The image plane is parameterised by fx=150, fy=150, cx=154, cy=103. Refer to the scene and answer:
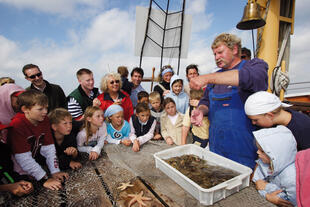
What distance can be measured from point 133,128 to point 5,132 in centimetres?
186

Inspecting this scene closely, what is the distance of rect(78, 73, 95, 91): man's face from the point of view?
3203mm

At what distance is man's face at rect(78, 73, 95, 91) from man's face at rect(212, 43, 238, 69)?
8.36ft

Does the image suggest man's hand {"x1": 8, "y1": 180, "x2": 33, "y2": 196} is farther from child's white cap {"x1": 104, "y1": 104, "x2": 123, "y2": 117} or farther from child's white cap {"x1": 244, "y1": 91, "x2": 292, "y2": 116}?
child's white cap {"x1": 244, "y1": 91, "x2": 292, "y2": 116}

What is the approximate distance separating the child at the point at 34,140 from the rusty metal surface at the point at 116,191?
0.18 metres

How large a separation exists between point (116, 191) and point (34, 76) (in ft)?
9.51

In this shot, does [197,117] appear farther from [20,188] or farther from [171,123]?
[20,188]

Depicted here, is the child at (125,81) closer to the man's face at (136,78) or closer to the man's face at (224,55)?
the man's face at (136,78)

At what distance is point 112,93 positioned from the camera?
3.46 m

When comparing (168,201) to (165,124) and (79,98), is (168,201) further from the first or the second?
(79,98)

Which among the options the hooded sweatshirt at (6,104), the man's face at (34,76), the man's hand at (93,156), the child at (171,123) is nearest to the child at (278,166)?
the child at (171,123)

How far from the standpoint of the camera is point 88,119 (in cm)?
262

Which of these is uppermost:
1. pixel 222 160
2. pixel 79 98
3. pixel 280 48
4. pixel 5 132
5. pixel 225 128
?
pixel 280 48

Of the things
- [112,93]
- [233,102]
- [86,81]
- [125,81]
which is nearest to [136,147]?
[233,102]

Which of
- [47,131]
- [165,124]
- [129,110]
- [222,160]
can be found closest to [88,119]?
[47,131]
